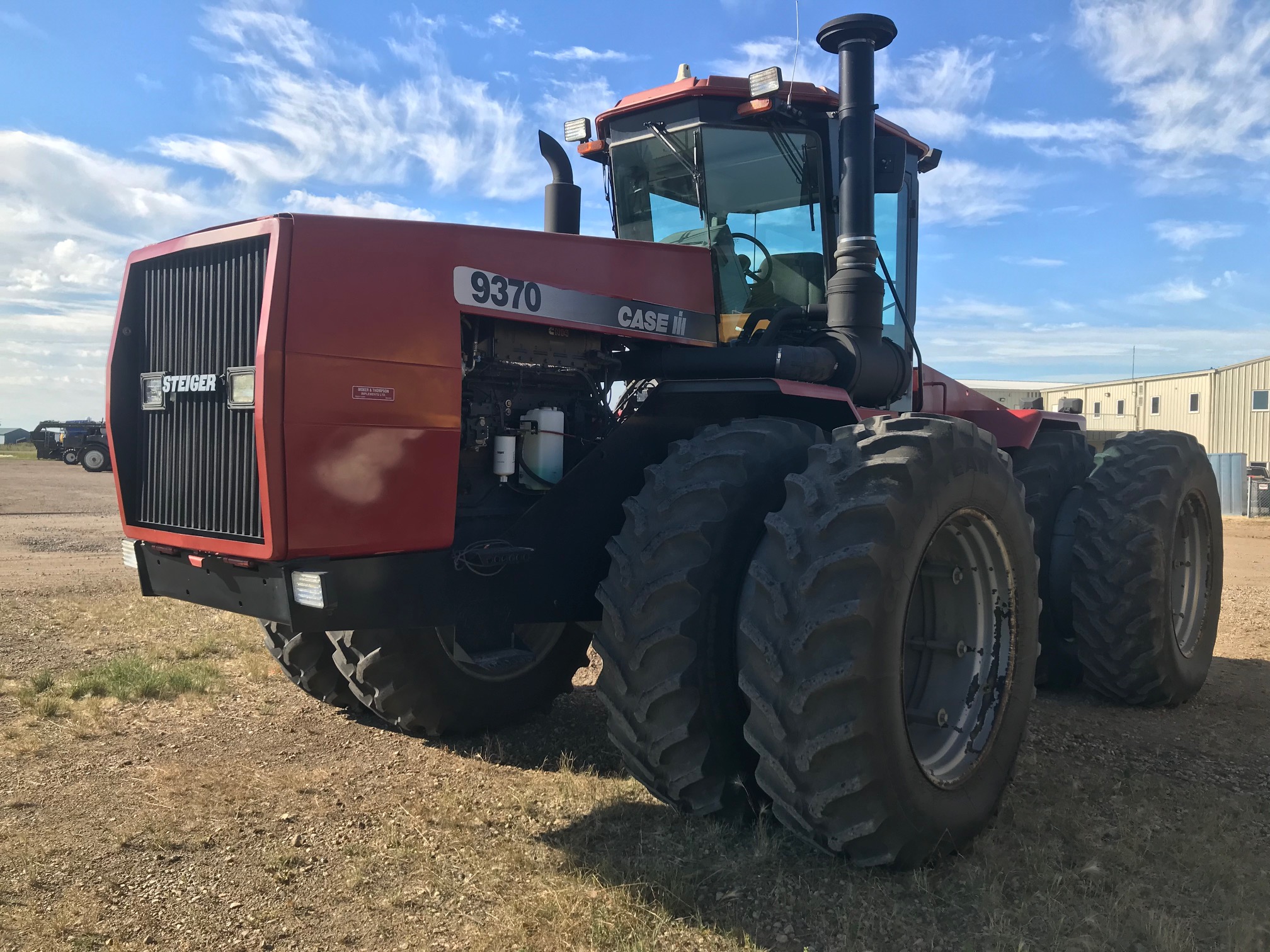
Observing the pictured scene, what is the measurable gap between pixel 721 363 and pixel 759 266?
83 cm

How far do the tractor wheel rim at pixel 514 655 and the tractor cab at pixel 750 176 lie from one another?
1.78 metres

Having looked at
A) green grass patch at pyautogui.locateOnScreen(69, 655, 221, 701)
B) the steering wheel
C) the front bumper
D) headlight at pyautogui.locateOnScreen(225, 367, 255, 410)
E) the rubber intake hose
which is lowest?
green grass patch at pyautogui.locateOnScreen(69, 655, 221, 701)

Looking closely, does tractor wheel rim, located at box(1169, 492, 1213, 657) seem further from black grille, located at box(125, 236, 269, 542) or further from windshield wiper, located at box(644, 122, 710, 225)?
black grille, located at box(125, 236, 269, 542)

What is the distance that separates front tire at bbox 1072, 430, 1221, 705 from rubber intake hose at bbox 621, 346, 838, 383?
2.42m

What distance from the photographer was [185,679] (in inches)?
225

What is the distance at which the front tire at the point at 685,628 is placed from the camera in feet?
10.8

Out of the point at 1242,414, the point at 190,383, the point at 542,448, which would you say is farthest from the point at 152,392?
the point at 1242,414

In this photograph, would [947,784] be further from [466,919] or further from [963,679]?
[466,919]

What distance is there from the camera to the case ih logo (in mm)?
3383

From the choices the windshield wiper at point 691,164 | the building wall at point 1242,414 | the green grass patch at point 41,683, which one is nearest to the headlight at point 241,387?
the windshield wiper at point 691,164

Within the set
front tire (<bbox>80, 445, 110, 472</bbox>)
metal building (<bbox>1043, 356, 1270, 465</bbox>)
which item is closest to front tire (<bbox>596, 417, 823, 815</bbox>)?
metal building (<bbox>1043, 356, 1270, 465</bbox>)

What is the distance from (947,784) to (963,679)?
0.58 meters

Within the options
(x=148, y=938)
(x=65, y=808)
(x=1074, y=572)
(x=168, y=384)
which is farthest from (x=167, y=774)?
(x=1074, y=572)

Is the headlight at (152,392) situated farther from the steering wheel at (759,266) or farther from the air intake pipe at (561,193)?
the steering wheel at (759,266)
